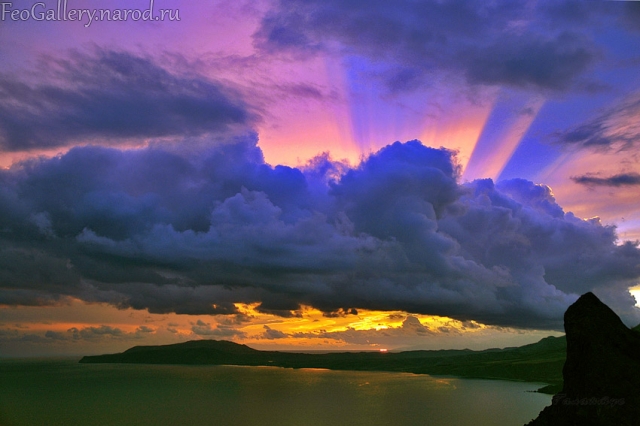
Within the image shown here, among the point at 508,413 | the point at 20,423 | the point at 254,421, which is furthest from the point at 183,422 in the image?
the point at 508,413

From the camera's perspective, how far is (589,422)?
7069 centimetres

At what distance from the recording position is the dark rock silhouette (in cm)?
7081

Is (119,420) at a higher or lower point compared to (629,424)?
lower

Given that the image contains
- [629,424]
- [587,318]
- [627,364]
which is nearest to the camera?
[629,424]

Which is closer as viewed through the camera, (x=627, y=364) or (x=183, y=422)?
(x=627, y=364)

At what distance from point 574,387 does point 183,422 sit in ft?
487

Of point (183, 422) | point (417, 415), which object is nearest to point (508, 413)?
point (417, 415)

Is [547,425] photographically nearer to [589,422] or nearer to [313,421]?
[589,422]

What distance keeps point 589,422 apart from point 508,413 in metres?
141

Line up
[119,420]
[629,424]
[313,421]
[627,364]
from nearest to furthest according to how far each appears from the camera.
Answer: [629,424]
[627,364]
[313,421]
[119,420]

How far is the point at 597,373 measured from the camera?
74.7m

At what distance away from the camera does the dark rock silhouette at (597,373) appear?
70.8 m

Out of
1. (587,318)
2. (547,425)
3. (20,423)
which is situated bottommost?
(20,423)

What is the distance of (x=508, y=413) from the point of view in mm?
198500
